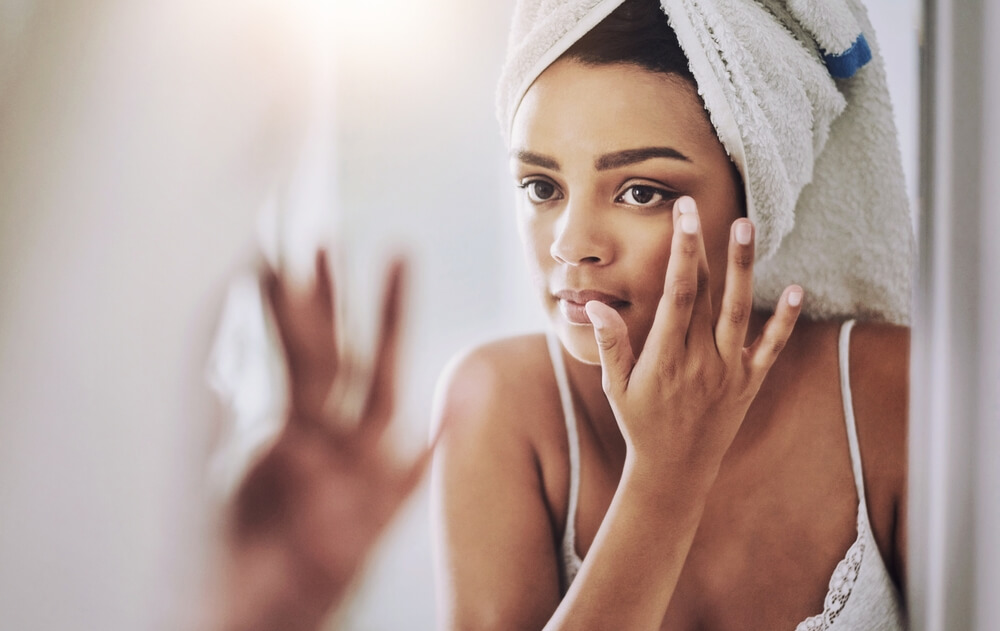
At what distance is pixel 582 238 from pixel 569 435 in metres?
0.21

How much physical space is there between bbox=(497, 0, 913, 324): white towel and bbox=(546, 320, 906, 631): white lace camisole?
68 mm

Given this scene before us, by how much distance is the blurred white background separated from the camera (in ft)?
2.54

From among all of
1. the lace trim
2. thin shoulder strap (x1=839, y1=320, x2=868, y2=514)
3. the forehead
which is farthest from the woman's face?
the lace trim

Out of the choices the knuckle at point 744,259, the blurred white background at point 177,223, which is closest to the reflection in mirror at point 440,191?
the blurred white background at point 177,223

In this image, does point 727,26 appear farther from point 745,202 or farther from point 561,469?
point 561,469

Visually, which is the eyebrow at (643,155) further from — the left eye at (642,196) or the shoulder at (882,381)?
the shoulder at (882,381)

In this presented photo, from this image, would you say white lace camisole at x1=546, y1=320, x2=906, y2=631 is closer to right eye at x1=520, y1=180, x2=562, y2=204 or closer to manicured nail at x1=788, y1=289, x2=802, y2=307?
manicured nail at x1=788, y1=289, x2=802, y2=307

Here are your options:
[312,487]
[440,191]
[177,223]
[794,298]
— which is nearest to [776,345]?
[794,298]

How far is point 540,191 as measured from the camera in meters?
0.74

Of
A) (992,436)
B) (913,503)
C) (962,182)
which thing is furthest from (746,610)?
(962,182)

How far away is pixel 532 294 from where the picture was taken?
29.9 inches

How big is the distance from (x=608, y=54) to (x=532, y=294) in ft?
0.81

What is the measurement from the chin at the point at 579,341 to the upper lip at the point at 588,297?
0.03 m

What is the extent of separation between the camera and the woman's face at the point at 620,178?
693 millimetres
